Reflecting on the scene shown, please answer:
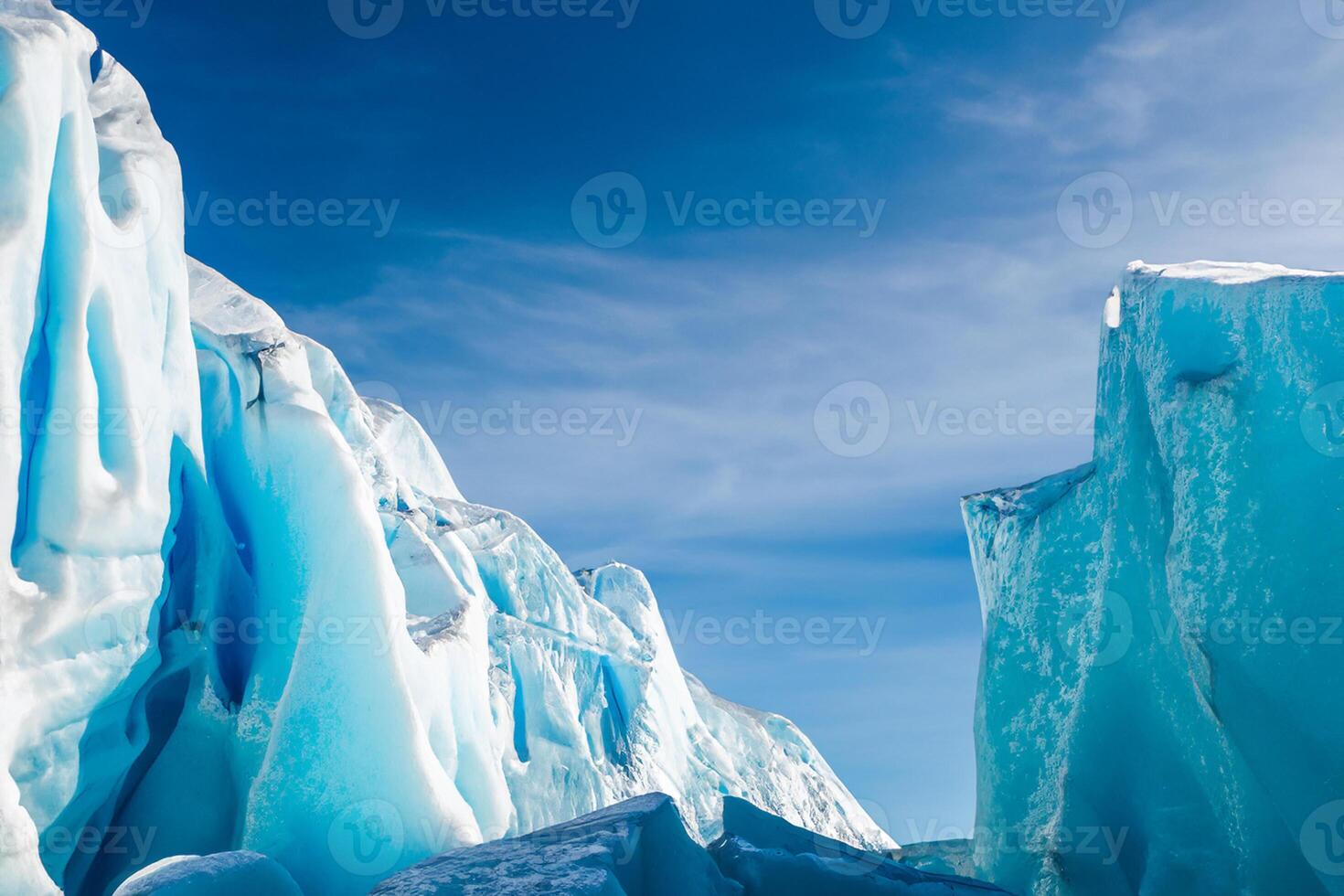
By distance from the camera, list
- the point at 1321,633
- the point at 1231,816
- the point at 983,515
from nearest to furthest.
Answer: the point at 1321,633, the point at 1231,816, the point at 983,515

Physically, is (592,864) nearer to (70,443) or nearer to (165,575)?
(70,443)

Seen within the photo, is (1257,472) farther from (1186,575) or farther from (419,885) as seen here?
(419,885)

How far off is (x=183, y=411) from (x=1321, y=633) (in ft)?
37.3

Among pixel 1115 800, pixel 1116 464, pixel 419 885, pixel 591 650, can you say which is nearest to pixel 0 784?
pixel 419 885

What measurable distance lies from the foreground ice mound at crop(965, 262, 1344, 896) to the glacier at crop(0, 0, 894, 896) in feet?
21.4

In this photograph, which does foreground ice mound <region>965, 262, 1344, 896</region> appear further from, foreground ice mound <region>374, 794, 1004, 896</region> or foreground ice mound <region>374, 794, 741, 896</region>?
foreground ice mound <region>374, 794, 741, 896</region>

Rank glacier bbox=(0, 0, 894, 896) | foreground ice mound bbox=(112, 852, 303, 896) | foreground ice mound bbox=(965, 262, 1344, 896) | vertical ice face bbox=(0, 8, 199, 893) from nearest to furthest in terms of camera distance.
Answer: foreground ice mound bbox=(112, 852, 303, 896)
vertical ice face bbox=(0, 8, 199, 893)
glacier bbox=(0, 0, 894, 896)
foreground ice mound bbox=(965, 262, 1344, 896)

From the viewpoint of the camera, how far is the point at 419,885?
21.2 feet

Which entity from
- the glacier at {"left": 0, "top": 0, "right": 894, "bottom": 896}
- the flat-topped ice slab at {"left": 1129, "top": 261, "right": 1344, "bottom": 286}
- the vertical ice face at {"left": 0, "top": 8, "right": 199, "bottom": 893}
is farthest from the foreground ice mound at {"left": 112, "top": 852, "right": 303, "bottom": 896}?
the flat-topped ice slab at {"left": 1129, "top": 261, "right": 1344, "bottom": 286}

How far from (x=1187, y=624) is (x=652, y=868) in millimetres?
6254

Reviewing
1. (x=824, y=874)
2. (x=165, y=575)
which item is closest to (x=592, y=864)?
(x=824, y=874)

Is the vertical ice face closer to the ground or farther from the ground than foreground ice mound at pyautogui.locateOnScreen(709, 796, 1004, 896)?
farther from the ground

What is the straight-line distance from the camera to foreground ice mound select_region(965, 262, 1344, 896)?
998cm

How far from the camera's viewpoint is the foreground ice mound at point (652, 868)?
256 inches
